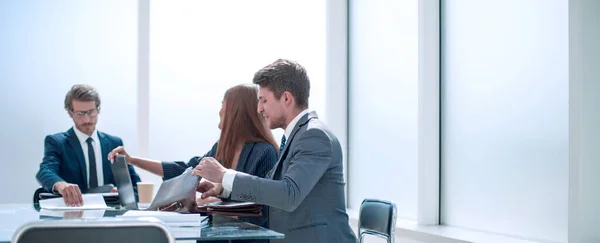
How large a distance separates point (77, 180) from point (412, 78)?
6.90ft

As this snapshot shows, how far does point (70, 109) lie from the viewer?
13.8ft

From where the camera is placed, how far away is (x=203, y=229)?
235 centimetres

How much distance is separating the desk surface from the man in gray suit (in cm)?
12

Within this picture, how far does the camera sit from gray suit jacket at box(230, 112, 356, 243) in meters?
2.51

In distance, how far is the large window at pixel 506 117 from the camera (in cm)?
338

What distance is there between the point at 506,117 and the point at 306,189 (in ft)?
5.34

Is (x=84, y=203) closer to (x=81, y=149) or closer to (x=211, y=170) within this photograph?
(x=81, y=149)

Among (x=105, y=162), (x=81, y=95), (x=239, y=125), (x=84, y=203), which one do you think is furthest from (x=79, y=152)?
(x=239, y=125)

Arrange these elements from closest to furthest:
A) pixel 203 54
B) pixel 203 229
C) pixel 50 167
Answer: pixel 203 229
pixel 50 167
pixel 203 54

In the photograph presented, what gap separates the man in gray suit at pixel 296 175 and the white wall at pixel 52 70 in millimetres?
2679

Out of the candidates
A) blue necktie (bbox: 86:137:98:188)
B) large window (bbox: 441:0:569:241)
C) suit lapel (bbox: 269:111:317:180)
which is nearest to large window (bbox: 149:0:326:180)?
blue necktie (bbox: 86:137:98:188)
